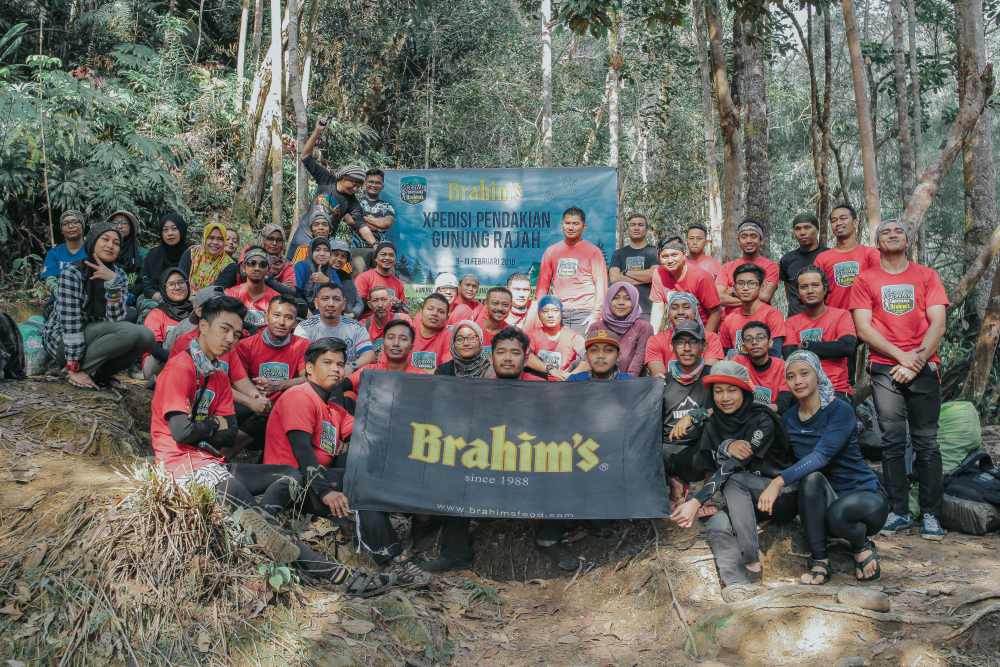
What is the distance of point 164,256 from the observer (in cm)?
827

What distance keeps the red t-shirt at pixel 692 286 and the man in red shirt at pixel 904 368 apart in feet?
4.98

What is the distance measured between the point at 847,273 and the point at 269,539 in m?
5.04

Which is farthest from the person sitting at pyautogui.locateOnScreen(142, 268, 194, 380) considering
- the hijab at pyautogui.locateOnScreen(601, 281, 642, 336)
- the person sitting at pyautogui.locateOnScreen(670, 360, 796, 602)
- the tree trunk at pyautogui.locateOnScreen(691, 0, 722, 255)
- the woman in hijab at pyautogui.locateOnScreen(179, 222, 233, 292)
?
the tree trunk at pyautogui.locateOnScreen(691, 0, 722, 255)

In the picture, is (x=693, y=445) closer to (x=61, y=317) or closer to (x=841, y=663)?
(x=841, y=663)

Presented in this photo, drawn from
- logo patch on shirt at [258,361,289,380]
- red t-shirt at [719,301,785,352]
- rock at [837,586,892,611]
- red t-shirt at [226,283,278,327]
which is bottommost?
rock at [837,586,892,611]

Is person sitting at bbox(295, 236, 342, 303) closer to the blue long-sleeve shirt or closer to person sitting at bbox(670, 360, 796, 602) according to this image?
person sitting at bbox(670, 360, 796, 602)

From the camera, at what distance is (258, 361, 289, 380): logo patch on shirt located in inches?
266

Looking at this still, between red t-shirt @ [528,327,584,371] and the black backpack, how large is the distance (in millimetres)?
4147

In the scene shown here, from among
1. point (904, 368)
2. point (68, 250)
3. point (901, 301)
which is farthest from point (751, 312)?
point (68, 250)

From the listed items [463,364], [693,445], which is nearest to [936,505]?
[693,445]

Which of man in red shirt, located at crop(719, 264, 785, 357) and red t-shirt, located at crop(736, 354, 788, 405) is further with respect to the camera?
man in red shirt, located at crop(719, 264, 785, 357)

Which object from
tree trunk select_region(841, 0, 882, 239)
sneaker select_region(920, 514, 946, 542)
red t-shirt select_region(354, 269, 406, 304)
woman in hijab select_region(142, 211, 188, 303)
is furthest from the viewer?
tree trunk select_region(841, 0, 882, 239)

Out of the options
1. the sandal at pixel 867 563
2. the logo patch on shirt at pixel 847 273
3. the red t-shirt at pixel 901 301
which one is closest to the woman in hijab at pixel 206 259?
the logo patch on shirt at pixel 847 273

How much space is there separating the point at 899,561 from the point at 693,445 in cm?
153
